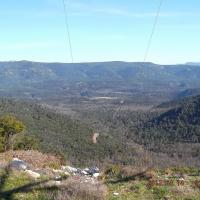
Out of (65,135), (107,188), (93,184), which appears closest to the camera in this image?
(93,184)

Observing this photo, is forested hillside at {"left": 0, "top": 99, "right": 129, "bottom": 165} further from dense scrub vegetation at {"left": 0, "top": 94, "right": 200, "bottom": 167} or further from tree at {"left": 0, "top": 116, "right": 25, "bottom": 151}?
tree at {"left": 0, "top": 116, "right": 25, "bottom": 151}

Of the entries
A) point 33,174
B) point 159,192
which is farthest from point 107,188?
point 33,174

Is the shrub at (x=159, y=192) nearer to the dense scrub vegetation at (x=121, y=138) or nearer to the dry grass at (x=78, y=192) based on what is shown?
the dry grass at (x=78, y=192)

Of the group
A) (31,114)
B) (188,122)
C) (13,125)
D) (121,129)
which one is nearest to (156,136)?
(188,122)

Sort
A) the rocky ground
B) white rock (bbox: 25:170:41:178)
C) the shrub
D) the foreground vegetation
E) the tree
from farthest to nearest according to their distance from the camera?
the tree < white rock (bbox: 25:170:41:178) < the shrub < the rocky ground < the foreground vegetation

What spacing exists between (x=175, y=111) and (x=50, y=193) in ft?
555

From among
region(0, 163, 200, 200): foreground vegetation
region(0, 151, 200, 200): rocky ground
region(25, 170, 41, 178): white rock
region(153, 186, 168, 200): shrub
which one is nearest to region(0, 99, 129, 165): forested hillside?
region(0, 151, 200, 200): rocky ground

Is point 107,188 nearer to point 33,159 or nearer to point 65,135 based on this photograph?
point 33,159

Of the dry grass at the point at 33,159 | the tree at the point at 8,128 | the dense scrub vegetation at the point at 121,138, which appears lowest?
the dense scrub vegetation at the point at 121,138

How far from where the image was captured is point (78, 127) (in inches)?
5143

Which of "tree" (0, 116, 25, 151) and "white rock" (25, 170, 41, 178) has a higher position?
"white rock" (25, 170, 41, 178)

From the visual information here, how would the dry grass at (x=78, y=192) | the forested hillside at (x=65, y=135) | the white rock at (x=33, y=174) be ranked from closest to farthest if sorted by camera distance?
1. the dry grass at (x=78, y=192)
2. the white rock at (x=33, y=174)
3. the forested hillside at (x=65, y=135)

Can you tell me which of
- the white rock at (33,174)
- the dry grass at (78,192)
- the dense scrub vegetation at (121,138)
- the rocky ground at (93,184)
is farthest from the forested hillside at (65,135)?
the dry grass at (78,192)

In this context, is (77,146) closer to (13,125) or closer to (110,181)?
(13,125)
